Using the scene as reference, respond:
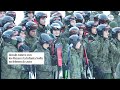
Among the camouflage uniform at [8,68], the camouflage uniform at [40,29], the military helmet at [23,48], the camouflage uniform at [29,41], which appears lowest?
the camouflage uniform at [8,68]

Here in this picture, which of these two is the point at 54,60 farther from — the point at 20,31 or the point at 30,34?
the point at 20,31

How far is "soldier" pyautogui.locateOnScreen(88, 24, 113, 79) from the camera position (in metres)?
5.30

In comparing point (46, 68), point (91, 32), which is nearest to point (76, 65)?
point (46, 68)

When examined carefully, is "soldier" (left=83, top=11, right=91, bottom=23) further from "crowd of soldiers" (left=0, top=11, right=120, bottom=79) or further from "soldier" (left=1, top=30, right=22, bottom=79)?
"soldier" (left=1, top=30, right=22, bottom=79)

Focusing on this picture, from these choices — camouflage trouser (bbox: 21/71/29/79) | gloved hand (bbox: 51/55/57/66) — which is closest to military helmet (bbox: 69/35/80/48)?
gloved hand (bbox: 51/55/57/66)

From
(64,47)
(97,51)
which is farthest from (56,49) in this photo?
(97,51)

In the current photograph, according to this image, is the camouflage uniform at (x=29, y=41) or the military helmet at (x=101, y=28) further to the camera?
the military helmet at (x=101, y=28)

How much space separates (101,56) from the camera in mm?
5320

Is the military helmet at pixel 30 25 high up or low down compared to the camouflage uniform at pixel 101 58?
up

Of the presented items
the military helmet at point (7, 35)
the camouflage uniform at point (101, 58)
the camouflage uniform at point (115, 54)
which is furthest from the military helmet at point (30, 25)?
the camouflage uniform at point (115, 54)

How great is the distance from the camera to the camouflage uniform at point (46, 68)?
206 inches

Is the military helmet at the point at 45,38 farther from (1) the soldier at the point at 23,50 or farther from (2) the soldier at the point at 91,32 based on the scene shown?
(2) the soldier at the point at 91,32

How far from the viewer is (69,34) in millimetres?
5289
